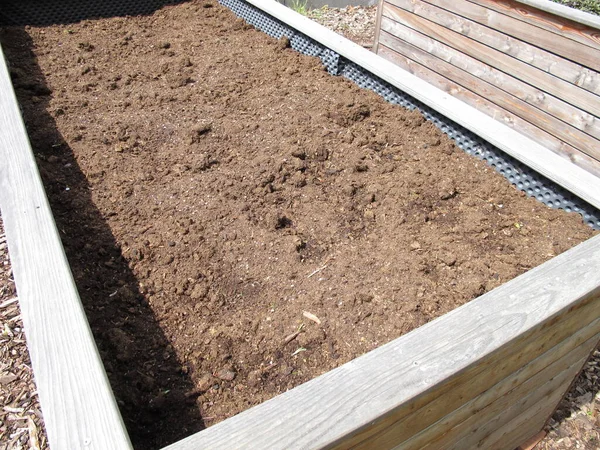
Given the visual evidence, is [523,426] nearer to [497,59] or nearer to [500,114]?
[500,114]

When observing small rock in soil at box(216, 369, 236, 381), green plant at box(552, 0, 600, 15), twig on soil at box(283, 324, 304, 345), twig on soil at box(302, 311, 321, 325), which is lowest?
small rock in soil at box(216, 369, 236, 381)

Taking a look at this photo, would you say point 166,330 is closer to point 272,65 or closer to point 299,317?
point 299,317

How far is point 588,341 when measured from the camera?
71.0 inches

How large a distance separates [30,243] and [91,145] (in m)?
1.19

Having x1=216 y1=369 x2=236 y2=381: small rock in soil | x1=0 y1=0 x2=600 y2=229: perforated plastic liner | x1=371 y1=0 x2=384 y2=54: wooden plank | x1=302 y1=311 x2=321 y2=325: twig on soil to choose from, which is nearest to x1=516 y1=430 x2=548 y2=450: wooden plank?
x1=0 y1=0 x2=600 y2=229: perforated plastic liner

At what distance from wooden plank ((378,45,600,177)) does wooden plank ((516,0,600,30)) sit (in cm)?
73

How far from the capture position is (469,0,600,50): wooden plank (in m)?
2.89

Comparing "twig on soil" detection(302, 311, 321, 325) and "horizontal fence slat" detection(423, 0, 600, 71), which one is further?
"horizontal fence slat" detection(423, 0, 600, 71)

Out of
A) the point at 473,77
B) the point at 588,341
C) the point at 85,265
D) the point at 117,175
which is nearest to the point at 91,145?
the point at 117,175

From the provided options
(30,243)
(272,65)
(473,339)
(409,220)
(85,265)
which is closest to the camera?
(473,339)

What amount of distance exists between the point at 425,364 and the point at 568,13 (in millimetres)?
2642

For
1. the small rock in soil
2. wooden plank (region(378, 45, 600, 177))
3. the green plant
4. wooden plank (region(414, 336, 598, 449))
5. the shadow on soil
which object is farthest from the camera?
the green plant

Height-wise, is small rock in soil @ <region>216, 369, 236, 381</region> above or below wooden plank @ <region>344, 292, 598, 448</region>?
below

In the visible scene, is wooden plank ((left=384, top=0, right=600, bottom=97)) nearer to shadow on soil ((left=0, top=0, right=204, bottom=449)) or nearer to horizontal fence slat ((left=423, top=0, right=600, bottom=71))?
horizontal fence slat ((left=423, top=0, right=600, bottom=71))
